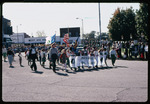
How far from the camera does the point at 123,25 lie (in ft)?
154

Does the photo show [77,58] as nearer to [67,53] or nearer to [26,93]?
[67,53]

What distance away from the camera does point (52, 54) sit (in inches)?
509

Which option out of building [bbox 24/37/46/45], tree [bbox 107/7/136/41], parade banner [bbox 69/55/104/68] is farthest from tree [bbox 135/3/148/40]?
building [bbox 24/37/46/45]

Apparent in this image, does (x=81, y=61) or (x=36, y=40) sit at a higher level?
(x=36, y=40)

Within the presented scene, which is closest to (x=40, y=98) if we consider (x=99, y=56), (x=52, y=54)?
(x=52, y=54)

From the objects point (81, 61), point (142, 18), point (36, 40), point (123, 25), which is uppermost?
point (123, 25)

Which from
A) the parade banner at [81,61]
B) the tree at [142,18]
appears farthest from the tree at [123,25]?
the parade banner at [81,61]

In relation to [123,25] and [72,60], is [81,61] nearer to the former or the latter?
[72,60]

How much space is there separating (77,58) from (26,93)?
7.82 m

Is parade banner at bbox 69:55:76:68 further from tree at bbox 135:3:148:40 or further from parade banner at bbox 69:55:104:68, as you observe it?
tree at bbox 135:3:148:40

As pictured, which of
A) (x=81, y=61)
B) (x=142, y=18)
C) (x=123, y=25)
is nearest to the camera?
(x=81, y=61)

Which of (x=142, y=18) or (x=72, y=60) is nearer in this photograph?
(x=72, y=60)

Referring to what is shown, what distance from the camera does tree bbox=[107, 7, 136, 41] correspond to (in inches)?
1823

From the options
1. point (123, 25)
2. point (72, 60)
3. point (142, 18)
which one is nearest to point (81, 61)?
point (72, 60)
